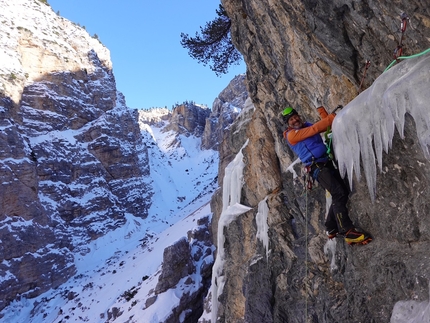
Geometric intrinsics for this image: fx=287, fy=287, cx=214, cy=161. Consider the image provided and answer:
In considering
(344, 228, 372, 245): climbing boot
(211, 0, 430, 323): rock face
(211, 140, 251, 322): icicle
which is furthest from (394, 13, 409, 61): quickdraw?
(211, 140, 251, 322): icicle

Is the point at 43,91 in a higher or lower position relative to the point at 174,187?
higher

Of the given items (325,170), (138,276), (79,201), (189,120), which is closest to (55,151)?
(79,201)

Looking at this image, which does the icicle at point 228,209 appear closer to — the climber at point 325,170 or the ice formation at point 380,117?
the climber at point 325,170

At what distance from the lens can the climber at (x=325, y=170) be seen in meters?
4.77

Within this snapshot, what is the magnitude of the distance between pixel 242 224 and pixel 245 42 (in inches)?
238

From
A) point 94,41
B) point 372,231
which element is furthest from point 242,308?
point 94,41

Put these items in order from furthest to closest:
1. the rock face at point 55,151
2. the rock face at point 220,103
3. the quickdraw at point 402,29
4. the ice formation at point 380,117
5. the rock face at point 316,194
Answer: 1. the rock face at point 220,103
2. the rock face at point 55,151
3. the rock face at point 316,194
4. the quickdraw at point 402,29
5. the ice formation at point 380,117

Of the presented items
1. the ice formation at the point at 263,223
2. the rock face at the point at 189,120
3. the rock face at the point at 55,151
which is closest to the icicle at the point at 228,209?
the ice formation at the point at 263,223

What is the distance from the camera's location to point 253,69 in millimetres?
9086

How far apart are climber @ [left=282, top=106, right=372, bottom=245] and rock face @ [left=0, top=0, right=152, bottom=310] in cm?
3952

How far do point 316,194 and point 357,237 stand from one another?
1824 mm

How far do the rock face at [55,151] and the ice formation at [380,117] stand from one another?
4034 centimetres

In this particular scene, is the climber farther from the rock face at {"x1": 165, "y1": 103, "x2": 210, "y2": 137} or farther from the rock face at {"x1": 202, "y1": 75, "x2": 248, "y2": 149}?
the rock face at {"x1": 165, "y1": 103, "x2": 210, "y2": 137}

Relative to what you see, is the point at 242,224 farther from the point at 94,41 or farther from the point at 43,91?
the point at 94,41
